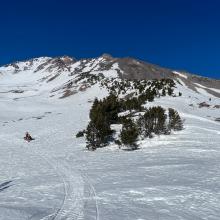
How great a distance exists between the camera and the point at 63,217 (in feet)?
45.1

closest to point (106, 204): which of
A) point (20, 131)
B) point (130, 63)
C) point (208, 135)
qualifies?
point (208, 135)

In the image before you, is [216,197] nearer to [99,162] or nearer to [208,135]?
[99,162]

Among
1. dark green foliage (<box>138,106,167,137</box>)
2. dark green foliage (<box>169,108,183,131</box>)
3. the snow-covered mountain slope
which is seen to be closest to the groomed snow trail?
the snow-covered mountain slope

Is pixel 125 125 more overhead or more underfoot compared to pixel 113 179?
more overhead

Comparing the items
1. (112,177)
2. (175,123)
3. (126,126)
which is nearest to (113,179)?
(112,177)

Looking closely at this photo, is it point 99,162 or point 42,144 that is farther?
point 42,144

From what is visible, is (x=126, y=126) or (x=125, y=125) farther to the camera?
(x=125, y=125)

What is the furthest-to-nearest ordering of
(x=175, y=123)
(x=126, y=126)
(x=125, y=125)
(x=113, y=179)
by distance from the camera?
(x=175, y=123) < (x=125, y=125) < (x=126, y=126) < (x=113, y=179)

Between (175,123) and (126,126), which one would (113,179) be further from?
(175,123)

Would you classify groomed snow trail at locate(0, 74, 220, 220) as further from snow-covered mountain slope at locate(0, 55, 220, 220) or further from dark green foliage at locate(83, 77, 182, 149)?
dark green foliage at locate(83, 77, 182, 149)

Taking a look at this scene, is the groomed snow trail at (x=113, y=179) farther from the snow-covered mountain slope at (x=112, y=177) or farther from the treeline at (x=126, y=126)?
the treeline at (x=126, y=126)

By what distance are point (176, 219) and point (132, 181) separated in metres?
6.70

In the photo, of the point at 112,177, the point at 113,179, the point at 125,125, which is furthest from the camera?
the point at 125,125

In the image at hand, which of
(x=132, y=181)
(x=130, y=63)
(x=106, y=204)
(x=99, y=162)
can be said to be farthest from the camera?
(x=130, y=63)
